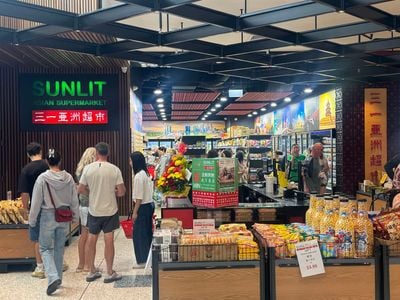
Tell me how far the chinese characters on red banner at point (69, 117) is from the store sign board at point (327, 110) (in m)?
5.45

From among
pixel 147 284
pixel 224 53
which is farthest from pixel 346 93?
pixel 147 284

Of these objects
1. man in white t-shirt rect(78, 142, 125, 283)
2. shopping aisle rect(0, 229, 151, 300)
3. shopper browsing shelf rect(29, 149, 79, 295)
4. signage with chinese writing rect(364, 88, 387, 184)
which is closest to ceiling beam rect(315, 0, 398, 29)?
man in white t-shirt rect(78, 142, 125, 283)

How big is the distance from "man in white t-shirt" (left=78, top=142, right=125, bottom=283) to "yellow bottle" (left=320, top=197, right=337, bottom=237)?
2.85 m

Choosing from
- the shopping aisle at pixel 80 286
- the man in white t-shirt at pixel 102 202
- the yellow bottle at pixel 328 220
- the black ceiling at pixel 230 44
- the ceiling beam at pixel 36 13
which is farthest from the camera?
the man in white t-shirt at pixel 102 202

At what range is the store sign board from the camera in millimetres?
10730

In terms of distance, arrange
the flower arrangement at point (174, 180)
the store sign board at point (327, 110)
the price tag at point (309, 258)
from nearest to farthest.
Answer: the price tag at point (309, 258), the flower arrangement at point (174, 180), the store sign board at point (327, 110)

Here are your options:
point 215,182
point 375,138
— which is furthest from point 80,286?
point 375,138

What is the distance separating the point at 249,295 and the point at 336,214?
84 centimetres

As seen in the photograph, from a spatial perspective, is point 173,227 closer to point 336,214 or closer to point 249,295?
point 249,295

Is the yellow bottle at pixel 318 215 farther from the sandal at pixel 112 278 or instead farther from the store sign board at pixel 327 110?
the store sign board at pixel 327 110

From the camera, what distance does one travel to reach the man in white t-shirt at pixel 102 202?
5164 mm

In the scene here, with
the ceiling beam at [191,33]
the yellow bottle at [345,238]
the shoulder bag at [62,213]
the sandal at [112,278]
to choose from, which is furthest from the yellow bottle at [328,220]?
the ceiling beam at [191,33]

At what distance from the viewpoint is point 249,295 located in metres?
2.88

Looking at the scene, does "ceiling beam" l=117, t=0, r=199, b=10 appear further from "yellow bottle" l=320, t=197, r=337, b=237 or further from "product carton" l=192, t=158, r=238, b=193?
"yellow bottle" l=320, t=197, r=337, b=237
